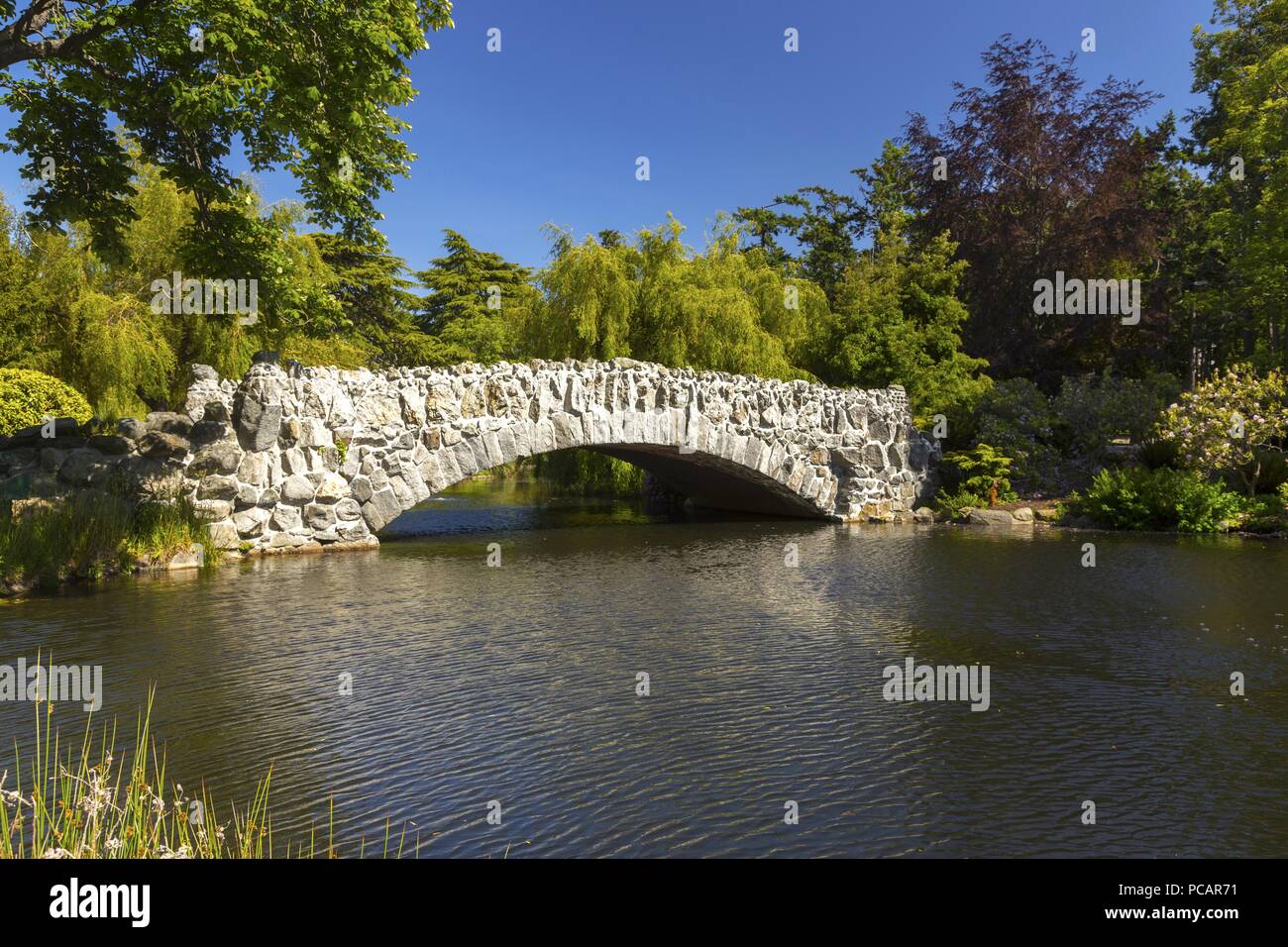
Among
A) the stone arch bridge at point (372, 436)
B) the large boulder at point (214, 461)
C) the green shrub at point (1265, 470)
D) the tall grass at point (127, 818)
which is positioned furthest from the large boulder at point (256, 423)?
the green shrub at point (1265, 470)

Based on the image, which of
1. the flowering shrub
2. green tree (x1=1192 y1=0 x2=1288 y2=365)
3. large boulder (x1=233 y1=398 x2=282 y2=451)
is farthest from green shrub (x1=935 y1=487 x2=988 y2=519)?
large boulder (x1=233 y1=398 x2=282 y2=451)

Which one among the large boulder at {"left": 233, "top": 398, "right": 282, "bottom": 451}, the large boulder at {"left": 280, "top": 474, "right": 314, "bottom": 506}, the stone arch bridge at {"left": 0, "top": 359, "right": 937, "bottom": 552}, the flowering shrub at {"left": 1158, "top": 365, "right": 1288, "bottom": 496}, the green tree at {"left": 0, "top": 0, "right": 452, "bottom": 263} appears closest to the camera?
the green tree at {"left": 0, "top": 0, "right": 452, "bottom": 263}

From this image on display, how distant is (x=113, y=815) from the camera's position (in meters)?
4.64

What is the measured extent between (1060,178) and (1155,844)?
96.3ft

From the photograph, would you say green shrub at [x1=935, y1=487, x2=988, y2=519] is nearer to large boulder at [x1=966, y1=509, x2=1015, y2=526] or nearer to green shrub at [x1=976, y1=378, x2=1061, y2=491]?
large boulder at [x1=966, y1=509, x2=1015, y2=526]

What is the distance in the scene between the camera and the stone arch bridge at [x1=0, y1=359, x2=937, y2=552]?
14.2 m

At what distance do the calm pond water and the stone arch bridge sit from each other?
170cm

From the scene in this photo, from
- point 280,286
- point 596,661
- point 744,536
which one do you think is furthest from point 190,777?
point 744,536

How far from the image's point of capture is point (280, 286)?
1369cm

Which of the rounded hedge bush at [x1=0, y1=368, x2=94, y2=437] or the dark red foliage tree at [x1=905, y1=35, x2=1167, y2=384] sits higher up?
the dark red foliage tree at [x1=905, y1=35, x2=1167, y2=384]

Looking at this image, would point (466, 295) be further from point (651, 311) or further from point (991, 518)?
point (991, 518)

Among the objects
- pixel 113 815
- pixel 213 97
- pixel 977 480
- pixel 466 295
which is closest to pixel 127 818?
pixel 113 815

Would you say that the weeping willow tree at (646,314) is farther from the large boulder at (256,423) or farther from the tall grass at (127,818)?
the tall grass at (127,818)

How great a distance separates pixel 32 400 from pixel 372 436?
697 cm
